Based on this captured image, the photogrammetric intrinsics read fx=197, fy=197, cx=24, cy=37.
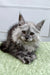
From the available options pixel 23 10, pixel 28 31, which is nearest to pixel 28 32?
pixel 28 31

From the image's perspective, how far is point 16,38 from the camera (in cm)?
191

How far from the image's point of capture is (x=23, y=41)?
1891mm

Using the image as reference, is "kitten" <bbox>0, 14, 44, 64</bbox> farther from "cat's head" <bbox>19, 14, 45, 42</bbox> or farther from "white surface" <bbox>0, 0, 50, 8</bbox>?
"white surface" <bbox>0, 0, 50, 8</bbox>

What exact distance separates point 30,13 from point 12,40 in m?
0.68

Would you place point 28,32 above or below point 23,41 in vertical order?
above

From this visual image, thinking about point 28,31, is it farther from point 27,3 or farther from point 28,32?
point 27,3

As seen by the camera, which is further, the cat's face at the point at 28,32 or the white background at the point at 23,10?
the white background at the point at 23,10

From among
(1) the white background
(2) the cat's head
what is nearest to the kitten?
(2) the cat's head

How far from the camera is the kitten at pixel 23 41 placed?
1.82 meters

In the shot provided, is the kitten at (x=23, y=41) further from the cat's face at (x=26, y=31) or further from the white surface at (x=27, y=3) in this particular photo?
the white surface at (x=27, y=3)

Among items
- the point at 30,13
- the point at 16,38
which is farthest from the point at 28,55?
the point at 30,13

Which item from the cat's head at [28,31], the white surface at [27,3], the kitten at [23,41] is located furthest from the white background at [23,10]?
the cat's head at [28,31]

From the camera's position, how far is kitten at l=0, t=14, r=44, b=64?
5.96 feet

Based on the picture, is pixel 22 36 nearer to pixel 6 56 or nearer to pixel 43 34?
pixel 6 56
